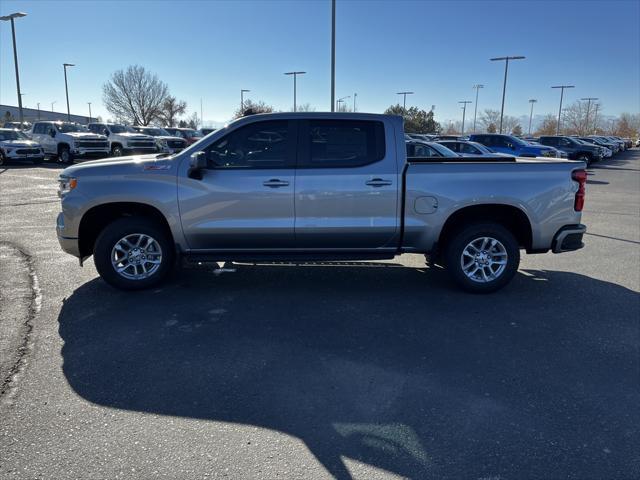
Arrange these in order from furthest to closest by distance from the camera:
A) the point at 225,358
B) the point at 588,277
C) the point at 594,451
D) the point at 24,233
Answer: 1. the point at 24,233
2. the point at 588,277
3. the point at 225,358
4. the point at 594,451

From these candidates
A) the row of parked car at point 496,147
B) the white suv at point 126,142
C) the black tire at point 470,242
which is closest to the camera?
the black tire at point 470,242

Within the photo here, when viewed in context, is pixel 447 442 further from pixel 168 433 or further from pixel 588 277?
pixel 588 277

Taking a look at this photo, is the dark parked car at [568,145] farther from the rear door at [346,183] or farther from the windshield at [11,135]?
the windshield at [11,135]

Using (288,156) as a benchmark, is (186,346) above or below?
below

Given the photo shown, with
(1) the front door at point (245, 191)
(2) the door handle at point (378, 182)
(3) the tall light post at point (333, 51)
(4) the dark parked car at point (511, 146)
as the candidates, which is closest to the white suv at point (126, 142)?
(3) the tall light post at point (333, 51)

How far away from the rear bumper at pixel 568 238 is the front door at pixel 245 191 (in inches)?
120

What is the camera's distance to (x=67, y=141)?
80.0ft

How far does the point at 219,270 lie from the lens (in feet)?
21.5

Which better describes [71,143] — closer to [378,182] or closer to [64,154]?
[64,154]

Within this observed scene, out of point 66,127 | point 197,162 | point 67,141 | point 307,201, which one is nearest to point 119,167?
point 197,162

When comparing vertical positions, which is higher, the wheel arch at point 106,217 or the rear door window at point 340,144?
the rear door window at point 340,144

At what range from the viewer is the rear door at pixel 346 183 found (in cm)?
539

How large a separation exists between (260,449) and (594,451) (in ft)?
6.41

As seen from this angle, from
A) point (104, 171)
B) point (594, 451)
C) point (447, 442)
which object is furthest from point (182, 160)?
point (594, 451)
